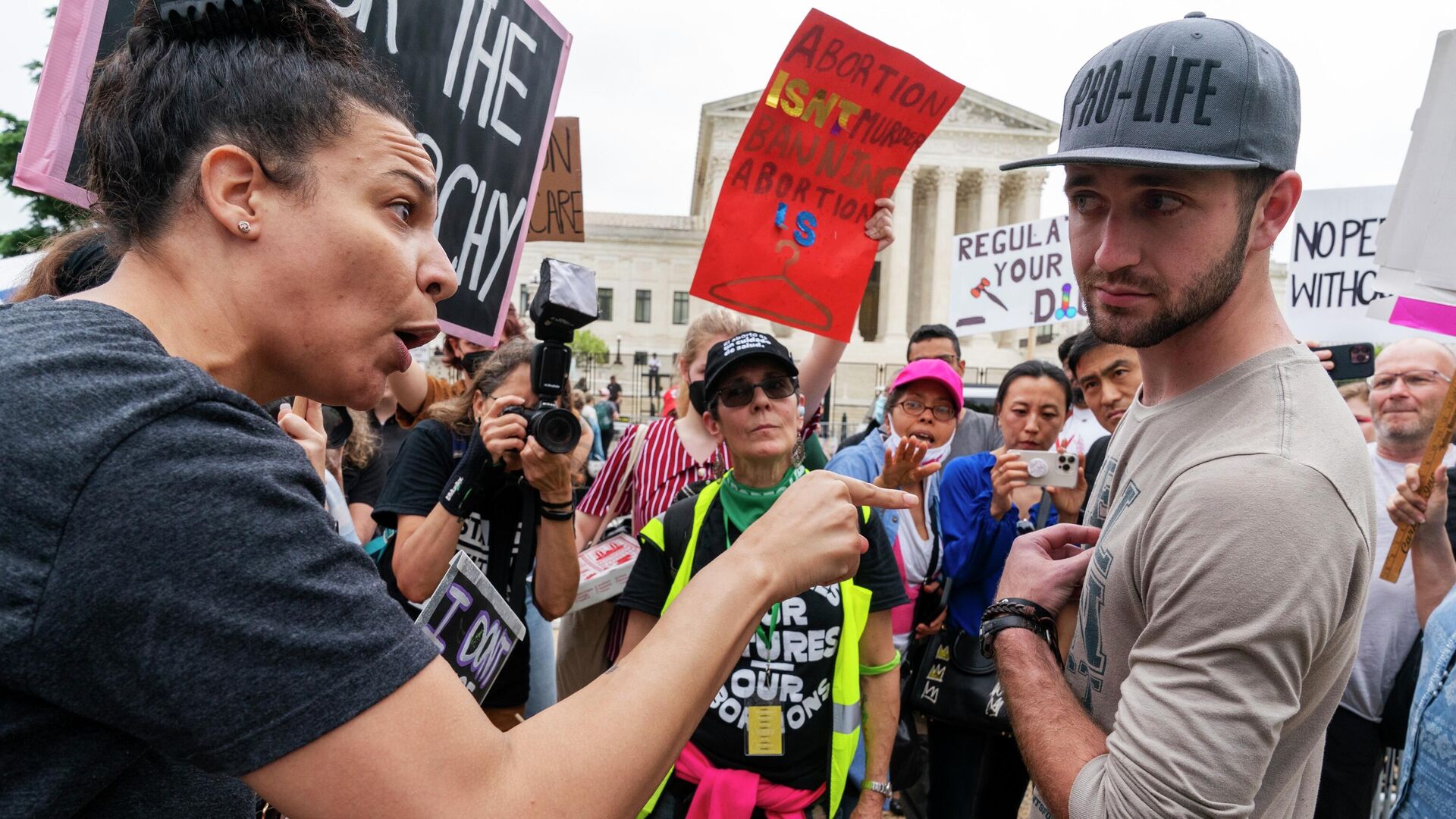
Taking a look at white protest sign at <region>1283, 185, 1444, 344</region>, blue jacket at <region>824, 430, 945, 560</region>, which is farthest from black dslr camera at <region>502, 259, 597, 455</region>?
white protest sign at <region>1283, 185, 1444, 344</region>

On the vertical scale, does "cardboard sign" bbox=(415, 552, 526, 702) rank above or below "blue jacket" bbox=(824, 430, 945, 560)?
below

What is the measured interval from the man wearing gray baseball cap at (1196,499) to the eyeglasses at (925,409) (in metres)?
2.58

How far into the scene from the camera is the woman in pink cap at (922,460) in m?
3.91

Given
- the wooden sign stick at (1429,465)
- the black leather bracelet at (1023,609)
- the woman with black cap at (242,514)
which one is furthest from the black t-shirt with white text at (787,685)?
the wooden sign stick at (1429,465)

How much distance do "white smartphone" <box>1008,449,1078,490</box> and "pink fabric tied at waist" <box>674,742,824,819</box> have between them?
1.62 meters

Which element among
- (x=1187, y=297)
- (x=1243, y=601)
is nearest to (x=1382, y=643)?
(x=1187, y=297)

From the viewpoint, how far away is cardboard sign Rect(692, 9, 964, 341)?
3.30 metres

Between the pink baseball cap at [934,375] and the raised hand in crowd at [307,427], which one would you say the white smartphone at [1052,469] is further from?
the raised hand in crowd at [307,427]

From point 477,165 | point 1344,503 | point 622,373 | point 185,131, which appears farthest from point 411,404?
point 622,373

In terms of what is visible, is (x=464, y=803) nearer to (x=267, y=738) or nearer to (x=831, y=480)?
(x=267, y=738)

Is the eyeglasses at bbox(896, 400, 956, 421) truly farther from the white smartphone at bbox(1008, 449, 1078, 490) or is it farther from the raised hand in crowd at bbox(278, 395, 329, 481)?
the raised hand in crowd at bbox(278, 395, 329, 481)

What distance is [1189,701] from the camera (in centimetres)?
121

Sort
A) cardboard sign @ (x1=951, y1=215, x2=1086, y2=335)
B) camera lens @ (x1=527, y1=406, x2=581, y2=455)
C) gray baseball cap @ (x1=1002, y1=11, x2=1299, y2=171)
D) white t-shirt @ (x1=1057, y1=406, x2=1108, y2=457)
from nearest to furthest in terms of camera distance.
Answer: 1. gray baseball cap @ (x1=1002, y1=11, x2=1299, y2=171)
2. camera lens @ (x1=527, y1=406, x2=581, y2=455)
3. white t-shirt @ (x1=1057, y1=406, x2=1108, y2=457)
4. cardboard sign @ (x1=951, y1=215, x2=1086, y2=335)

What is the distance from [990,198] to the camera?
44219 millimetres
